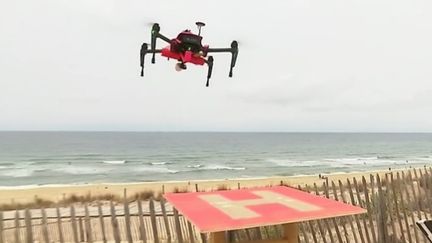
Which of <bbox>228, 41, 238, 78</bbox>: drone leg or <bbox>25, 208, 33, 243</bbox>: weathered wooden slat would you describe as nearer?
<bbox>25, 208, 33, 243</bbox>: weathered wooden slat

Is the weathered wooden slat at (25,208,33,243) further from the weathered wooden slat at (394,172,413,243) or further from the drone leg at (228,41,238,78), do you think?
the weathered wooden slat at (394,172,413,243)

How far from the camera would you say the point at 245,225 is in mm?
2857

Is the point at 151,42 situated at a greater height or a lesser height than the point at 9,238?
greater

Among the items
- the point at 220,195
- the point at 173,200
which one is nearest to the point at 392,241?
the point at 220,195

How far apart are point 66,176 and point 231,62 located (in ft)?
101

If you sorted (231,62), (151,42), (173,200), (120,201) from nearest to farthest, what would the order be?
(173,200)
(151,42)
(231,62)
(120,201)

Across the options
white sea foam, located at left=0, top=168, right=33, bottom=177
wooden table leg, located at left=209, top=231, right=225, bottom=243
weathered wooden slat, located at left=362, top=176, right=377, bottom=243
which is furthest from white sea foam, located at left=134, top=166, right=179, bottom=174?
wooden table leg, located at left=209, top=231, right=225, bottom=243

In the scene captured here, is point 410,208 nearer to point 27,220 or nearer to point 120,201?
point 27,220

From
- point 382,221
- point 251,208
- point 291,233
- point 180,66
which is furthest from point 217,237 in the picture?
point 382,221

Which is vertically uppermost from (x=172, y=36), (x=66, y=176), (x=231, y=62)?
(x=172, y=36)

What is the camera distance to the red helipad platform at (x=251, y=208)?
2.96 meters

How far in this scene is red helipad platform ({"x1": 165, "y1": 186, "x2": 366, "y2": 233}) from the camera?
2963 millimetres

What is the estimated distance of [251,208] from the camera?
3.47 meters

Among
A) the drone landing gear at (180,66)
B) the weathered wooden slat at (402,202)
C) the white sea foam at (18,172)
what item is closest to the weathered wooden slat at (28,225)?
the drone landing gear at (180,66)
